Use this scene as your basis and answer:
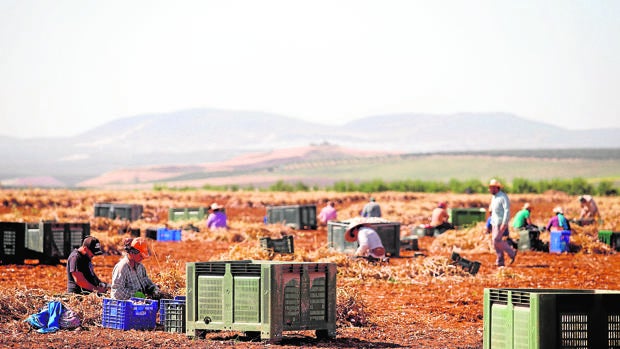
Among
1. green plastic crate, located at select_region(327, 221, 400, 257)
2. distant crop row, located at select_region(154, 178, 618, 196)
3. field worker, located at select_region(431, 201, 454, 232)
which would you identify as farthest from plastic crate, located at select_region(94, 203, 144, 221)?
distant crop row, located at select_region(154, 178, 618, 196)

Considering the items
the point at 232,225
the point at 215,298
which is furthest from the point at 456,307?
the point at 232,225

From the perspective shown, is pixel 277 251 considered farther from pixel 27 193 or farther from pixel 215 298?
pixel 27 193

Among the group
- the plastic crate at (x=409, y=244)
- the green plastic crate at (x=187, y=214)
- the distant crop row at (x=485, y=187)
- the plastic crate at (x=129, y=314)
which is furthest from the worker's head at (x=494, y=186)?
the distant crop row at (x=485, y=187)

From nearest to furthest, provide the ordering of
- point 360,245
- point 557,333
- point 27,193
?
point 557,333, point 360,245, point 27,193

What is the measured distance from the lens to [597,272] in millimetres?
24656

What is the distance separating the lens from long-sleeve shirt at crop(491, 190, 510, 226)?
23.2 m

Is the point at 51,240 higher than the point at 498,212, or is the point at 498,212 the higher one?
the point at 498,212

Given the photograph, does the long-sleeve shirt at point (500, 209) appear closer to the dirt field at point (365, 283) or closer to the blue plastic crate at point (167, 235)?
the dirt field at point (365, 283)

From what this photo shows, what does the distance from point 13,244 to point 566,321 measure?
16.2 meters

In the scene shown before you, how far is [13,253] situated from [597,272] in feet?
41.2

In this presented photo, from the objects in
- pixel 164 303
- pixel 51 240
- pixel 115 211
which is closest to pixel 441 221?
pixel 115 211

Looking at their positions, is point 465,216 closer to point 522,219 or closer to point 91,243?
point 522,219

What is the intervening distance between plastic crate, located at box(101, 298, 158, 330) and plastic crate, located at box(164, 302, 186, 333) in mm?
210

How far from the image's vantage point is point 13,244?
79.0ft
